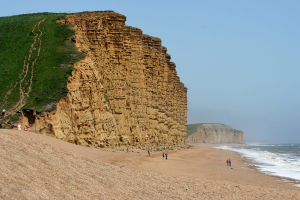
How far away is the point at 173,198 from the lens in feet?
45.2

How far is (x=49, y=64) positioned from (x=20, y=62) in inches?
163

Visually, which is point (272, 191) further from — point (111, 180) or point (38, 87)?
point (38, 87)

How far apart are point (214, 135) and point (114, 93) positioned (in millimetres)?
133708

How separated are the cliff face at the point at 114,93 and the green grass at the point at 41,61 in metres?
0.97

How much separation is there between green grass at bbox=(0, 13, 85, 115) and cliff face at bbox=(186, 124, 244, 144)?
11985 centimetres

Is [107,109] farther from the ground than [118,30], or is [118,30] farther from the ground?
[118,30]

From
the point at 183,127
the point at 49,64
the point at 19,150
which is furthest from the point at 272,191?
the point at 183,127

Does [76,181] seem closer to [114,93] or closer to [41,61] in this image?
[41,61]

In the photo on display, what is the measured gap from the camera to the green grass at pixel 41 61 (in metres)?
26.7

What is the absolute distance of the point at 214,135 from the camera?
539ft

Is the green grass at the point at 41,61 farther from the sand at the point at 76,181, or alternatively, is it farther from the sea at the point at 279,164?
the sea at the point at 279,164

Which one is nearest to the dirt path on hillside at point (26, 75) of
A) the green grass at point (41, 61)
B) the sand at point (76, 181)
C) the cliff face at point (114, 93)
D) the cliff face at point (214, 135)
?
the green grass at point (41, 61)

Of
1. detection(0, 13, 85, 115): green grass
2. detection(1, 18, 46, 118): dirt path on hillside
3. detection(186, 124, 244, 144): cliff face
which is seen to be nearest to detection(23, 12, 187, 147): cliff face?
detection(0, 13, 85, 115): green grass

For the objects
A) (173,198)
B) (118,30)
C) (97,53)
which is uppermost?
(118,30)
